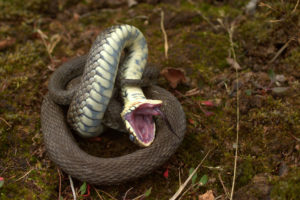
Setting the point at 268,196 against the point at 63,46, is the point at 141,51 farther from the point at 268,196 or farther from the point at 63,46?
the point at 268,196

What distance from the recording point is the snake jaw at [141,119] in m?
3.06

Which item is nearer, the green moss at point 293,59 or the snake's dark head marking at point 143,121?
the snake's dark head marking at point 143,121

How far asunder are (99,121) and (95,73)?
495mm

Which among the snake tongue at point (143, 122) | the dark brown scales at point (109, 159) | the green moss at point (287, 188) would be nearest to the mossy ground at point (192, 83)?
the green moss at point (287, 188)

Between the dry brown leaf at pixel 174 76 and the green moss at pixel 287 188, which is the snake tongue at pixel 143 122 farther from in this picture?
the green moss at pixel 287 188

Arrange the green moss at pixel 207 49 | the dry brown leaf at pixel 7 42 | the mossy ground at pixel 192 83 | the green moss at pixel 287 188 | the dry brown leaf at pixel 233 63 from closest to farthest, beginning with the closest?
the green moss at pixel 287 188 → the mossy ground at pixel 192 83 → the dry brown leaf at pixel 233 63 → the green moss at pixel 207 49 → the dry brown leaf at pixel 7 42

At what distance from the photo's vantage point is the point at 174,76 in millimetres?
3918

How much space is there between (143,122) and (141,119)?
0.04m

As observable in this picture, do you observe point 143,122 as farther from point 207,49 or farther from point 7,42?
point 7,42

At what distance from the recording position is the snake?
2938 millimetres

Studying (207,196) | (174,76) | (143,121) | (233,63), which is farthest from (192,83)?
(207,196)

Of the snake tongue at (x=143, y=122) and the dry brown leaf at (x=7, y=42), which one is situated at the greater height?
the dry brown leaf at (x=7, y=42)

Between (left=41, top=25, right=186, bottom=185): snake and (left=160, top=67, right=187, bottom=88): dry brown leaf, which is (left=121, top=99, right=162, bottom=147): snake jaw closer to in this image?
(left=41, top=25, right=186, bottom=185): snake

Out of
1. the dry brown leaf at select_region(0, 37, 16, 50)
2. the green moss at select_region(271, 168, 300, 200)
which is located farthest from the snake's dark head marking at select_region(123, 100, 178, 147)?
the dry brown leaf at select_region(0, 37, 16, 50)
